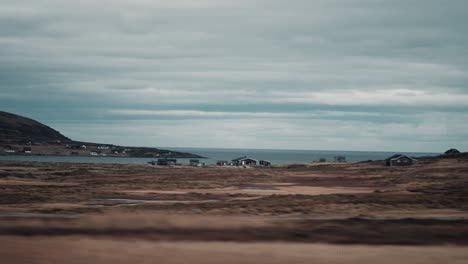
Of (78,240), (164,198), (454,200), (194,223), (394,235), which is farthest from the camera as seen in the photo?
(164,198)

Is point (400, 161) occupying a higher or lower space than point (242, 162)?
higher

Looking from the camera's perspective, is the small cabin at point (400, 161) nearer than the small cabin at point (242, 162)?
Yes

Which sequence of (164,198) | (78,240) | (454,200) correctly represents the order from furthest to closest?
→ (164,198), (454,200), (78,240)

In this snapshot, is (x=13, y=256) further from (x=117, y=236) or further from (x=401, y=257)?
(x=401, y=257)

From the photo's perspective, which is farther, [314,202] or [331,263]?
[314,202]

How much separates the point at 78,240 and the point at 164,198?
25.1 meters

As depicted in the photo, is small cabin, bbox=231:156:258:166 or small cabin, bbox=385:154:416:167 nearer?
small cabin, bbox=385:154:416:167

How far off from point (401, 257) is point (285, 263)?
107 inches

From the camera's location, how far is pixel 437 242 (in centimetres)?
1552

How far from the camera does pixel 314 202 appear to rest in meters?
31.2

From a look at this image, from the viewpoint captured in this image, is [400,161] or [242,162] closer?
[400,161]

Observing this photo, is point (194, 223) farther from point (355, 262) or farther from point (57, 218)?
point (355, 262)

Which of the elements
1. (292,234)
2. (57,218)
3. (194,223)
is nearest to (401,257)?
(292,234)

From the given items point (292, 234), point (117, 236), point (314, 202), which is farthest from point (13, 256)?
point (314, 202)
